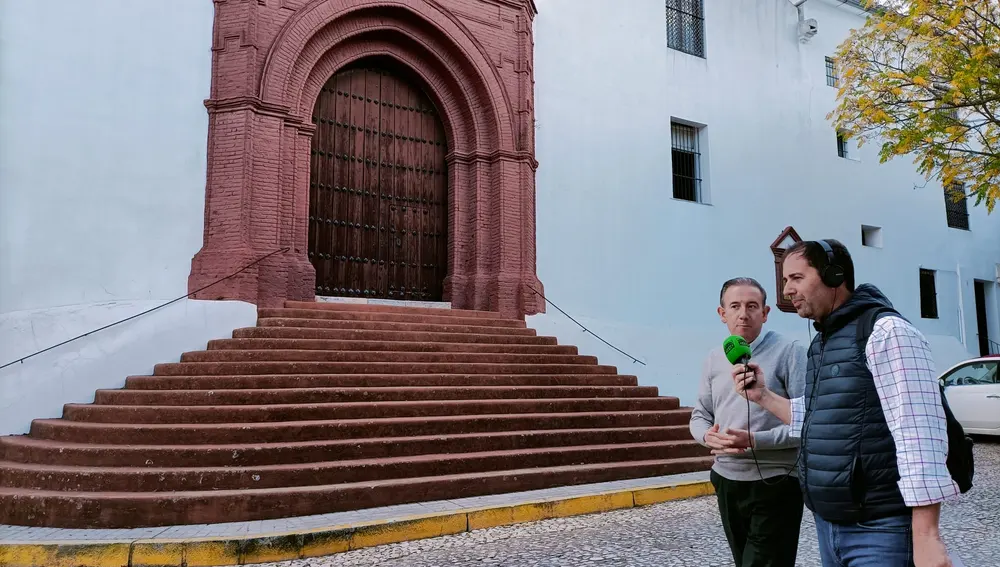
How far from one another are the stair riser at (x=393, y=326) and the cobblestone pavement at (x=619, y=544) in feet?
11.7

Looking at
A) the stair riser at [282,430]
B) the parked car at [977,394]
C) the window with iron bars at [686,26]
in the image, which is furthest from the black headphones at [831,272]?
the window with iron bars at [686,26]

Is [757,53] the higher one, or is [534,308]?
[757,53]

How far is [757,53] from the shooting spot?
1374 cm

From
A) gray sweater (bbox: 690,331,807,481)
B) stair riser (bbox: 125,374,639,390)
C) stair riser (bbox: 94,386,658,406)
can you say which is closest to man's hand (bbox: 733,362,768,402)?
gray sweater (bbox: 690,331,807,481)

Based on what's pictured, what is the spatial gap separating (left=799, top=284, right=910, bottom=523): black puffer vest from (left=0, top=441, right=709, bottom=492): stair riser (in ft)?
14.1

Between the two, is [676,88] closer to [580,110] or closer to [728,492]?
[580,110]

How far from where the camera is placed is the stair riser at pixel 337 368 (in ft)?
23.1

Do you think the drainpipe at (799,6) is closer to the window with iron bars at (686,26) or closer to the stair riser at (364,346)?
the window with iron bars at (686,26)

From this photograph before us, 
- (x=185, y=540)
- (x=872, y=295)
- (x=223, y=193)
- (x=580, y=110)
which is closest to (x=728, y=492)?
(x=872, y=295)

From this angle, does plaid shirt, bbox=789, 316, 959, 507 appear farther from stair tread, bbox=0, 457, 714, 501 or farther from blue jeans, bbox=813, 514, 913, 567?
stair tread, bbox=0, 457, 714, 501

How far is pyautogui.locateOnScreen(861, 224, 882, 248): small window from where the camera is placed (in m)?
15.2

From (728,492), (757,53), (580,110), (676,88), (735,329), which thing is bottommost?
(728,492)

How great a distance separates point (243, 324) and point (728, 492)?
6631 millimetres

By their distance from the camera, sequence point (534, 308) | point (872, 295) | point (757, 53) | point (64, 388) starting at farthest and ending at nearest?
point (757, 53) → point (534, 308) → point (64, 388) → point (872, 295)
